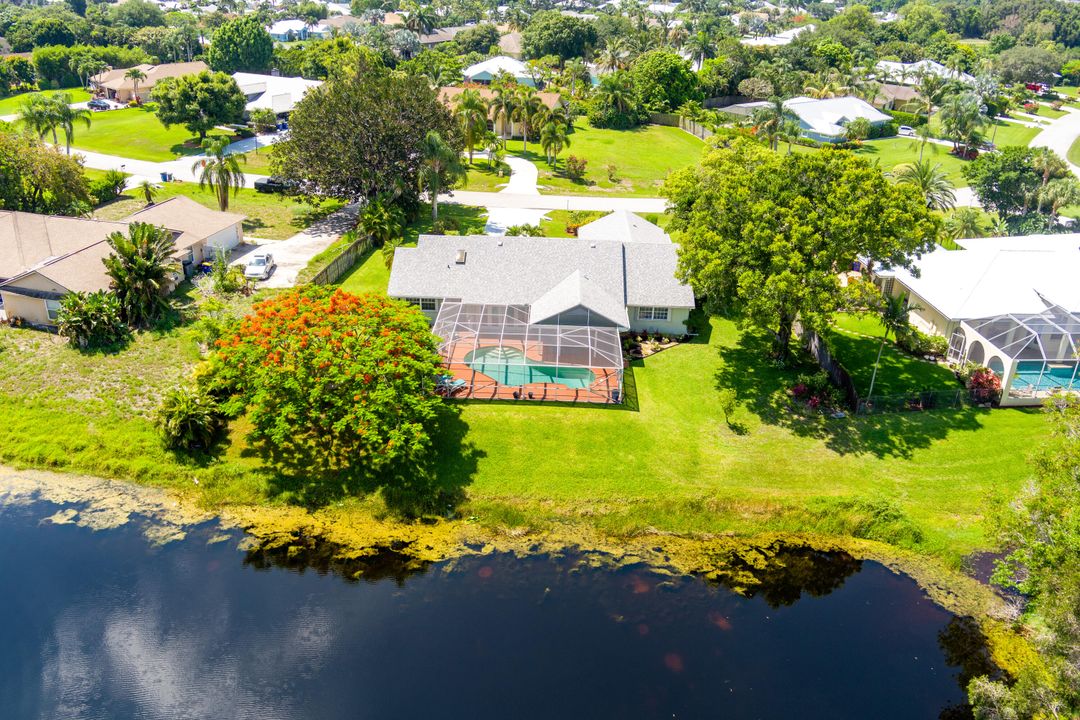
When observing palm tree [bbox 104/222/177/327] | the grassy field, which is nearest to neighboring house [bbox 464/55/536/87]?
the grassy field

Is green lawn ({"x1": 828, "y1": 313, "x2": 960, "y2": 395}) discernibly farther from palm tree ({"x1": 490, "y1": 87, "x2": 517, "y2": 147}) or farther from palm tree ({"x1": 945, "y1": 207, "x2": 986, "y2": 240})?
palm tree ({"x1": 490, "y1": 87, "x2": 517, "y2": 147})

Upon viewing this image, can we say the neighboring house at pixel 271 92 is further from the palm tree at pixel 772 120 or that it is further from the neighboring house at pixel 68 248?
the palm tree at pixel 772 120

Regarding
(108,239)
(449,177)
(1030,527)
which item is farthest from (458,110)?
(1030,527)

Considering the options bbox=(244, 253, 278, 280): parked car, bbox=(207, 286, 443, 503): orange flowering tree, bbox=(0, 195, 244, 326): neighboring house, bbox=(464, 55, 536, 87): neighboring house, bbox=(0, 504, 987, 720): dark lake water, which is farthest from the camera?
bbox=(464, 55, 536, 87): neighboring house

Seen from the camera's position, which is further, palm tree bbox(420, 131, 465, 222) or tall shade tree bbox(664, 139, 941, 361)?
palm tree bbox(420, 131, 465, 222)

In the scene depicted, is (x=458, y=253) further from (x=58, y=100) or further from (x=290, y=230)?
(x=58, y=100)

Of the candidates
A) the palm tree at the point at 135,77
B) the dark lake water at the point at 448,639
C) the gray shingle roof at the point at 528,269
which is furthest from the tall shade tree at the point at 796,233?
the palm tree at the point at 135,77
